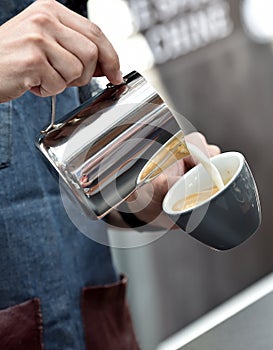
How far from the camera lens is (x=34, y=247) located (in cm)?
104

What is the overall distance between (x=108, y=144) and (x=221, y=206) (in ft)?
0.48

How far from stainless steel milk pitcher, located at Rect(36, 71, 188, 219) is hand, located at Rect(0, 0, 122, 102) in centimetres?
5

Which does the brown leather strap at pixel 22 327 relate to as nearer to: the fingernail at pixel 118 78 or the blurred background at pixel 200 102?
the fingernail at pixel 118 78

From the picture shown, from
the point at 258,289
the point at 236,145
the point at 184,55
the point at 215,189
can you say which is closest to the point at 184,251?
the point at 236,145

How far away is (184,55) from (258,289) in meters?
1.70

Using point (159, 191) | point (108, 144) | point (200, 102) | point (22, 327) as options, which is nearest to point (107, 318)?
point (22, 327)

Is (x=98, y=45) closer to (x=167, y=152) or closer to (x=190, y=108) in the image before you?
(x=167, y=152)

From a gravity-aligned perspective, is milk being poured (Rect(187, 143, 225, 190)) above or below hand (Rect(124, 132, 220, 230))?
above

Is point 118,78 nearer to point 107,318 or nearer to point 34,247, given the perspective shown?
point 34,247

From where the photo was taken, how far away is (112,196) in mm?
810

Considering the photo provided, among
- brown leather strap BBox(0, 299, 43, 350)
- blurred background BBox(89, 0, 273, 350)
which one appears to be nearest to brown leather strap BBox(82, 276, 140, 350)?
brown leather strap BBox(0, 299, 43, 350)

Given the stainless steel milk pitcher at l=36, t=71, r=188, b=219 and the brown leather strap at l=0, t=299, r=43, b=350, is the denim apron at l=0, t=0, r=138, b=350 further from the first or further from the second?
the stainless steel milk pitcher at l=36, t=71, r=188, b=219

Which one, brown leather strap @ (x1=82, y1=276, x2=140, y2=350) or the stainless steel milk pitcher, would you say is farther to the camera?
brown leather strap @ (x1=82, y1=276, x2=140, y2=350)

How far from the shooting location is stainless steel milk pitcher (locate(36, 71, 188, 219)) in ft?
2.59
